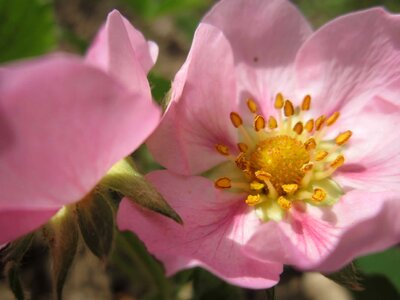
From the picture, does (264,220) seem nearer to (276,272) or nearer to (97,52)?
(276,272)

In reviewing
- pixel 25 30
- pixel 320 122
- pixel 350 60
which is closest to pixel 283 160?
pixel 320 122

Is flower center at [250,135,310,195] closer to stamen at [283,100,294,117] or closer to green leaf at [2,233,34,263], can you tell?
stamen at [283,100,294,117]

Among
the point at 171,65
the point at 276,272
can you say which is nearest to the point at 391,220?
the point at 276,272

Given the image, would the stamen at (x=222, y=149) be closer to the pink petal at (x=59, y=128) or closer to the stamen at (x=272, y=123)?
the stamen at (x=272, y=123)

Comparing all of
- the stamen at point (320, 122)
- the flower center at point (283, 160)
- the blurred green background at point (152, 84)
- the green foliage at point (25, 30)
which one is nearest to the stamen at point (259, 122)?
the flower center at point (283, 160)

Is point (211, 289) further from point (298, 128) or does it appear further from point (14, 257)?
point (14, 257)

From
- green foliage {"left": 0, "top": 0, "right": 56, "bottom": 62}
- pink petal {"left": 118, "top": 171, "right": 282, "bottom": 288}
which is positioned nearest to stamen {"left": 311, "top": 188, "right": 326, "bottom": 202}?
pink petal {"left": 118, "top": 171, "right": 282, "bottom": 288}

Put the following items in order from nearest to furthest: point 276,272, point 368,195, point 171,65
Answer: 1. point 276,272
2. point 368,195
3. point 171,65

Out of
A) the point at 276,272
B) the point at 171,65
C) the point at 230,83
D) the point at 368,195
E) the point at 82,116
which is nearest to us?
the point at 82,116
